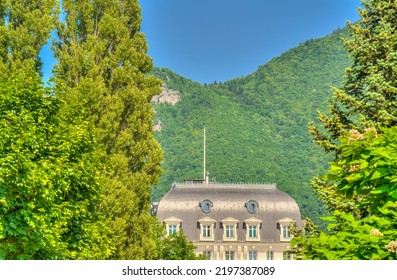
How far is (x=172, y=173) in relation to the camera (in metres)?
104

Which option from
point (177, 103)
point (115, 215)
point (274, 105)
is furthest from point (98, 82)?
point (177, 103)

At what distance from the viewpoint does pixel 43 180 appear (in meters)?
19.1

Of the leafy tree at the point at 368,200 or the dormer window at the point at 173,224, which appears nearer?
the leafy tree at the point at 368,200

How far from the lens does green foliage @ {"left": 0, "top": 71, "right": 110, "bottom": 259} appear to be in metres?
19.3

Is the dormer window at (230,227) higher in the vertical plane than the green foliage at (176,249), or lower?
higher

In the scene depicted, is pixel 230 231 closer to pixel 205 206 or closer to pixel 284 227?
pixel 205 206

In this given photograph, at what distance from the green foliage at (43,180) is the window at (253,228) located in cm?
4883

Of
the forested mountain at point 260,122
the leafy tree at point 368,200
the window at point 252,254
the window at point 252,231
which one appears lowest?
the window at point 252,254

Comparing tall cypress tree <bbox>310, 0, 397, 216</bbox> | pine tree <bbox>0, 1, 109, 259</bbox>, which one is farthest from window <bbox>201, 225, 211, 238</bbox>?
tall cypress tree <bbox>310, 0, 397, 216</bbox>

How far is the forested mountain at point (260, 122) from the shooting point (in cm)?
9900

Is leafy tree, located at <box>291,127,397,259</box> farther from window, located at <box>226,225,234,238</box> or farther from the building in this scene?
window, located at <box>226,225,234,238</box>

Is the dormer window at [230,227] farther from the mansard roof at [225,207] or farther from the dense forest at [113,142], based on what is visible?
the dense forest at [113,142]

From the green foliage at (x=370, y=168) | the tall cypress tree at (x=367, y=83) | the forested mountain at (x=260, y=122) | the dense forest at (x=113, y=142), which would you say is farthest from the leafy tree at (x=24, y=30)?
the forested mountain at (x=260, y=122)
